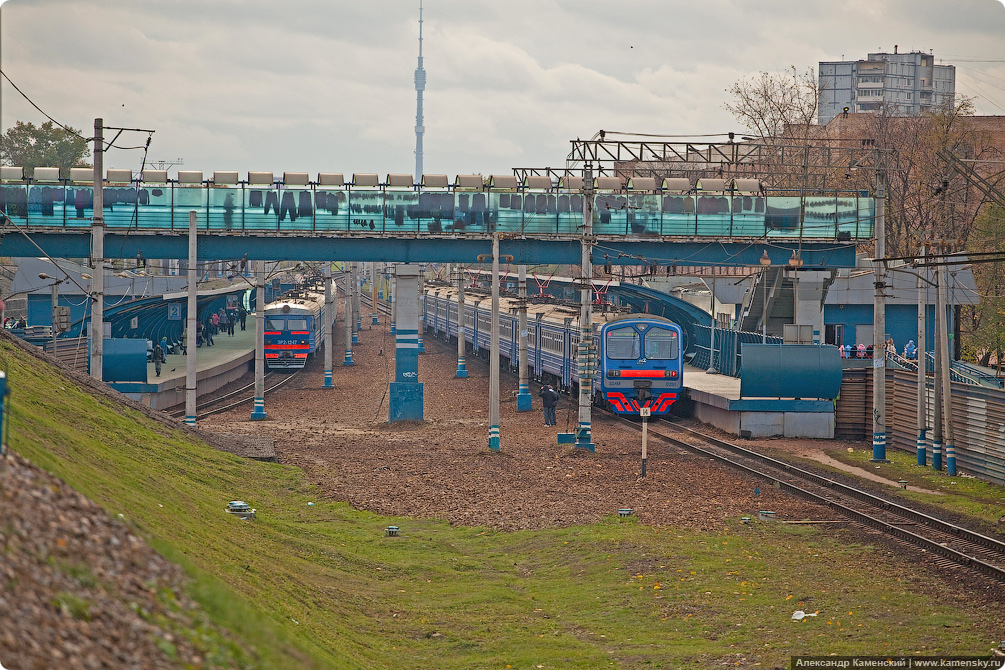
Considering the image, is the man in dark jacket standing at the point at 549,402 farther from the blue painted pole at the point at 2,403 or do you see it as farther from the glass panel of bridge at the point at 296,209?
the blue painted pole at the point at 2,403

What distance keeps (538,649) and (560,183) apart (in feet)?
82.3

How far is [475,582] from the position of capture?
1541 cm

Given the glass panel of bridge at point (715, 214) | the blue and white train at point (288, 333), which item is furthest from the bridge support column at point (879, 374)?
the blue and white train at point (288, 333)

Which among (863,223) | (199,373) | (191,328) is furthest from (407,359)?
(863,223)

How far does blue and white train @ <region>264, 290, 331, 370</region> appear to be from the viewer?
49156 millimetres

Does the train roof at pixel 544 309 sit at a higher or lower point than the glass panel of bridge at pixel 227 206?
lower

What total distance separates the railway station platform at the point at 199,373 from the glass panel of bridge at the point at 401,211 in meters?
9.72

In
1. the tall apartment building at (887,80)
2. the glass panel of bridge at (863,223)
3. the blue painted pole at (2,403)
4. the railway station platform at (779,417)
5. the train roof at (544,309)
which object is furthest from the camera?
the tall apartment building at (887,80)

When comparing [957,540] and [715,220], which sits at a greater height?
[715,220]

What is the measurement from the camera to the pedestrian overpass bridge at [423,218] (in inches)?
1324

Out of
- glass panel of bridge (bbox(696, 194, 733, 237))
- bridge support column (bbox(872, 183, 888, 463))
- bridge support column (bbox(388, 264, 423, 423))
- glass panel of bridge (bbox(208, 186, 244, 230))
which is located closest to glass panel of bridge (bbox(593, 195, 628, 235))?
glass panel of bridge (bbox(696, 194, 733, 237))

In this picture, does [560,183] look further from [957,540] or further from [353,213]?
[957,540]

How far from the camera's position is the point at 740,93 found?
64.0 m

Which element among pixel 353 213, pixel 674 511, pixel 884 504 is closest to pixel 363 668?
pixel 674 511
